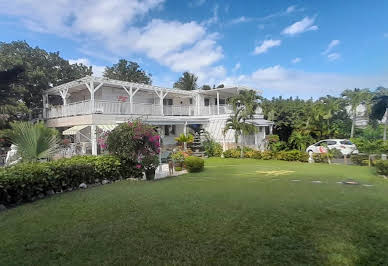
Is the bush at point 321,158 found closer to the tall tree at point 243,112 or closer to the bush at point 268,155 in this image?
the bush at point 268,155

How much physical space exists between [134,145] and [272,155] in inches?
464

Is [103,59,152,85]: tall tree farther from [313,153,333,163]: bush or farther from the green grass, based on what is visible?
the green grass

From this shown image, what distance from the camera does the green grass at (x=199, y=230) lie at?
3080mm

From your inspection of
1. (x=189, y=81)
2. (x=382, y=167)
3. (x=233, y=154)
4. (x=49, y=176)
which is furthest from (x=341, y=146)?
(x=189, y=81)

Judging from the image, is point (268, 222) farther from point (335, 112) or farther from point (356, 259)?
point (335, 112)

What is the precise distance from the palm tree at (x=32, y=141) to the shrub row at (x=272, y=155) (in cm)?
1417

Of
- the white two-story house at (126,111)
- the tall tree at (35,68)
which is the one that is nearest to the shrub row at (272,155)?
the white two-story house at (126,111)

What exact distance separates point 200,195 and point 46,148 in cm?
498

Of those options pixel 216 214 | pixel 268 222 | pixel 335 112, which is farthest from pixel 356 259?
pixel 335 112

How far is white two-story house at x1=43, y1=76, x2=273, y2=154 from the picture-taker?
17.2 meters

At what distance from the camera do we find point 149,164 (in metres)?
9.97

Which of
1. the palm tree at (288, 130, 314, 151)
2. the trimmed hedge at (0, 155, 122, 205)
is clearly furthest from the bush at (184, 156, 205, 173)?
the palm tree at (288, 130, 314, 151)

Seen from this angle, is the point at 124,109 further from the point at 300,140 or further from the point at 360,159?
the point at 360,159

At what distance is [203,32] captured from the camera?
731 inches
